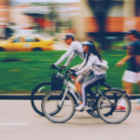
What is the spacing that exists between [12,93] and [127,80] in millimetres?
3110

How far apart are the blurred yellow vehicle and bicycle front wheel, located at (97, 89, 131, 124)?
1015 cm

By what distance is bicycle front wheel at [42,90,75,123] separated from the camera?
5023 mm

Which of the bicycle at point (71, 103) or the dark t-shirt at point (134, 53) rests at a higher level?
the dark t-shirt at point (134, 53)

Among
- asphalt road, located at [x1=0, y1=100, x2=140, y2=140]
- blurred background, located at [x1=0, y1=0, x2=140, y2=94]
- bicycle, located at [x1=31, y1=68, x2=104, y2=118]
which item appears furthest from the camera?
blurred background, located at [x1=0, y1=0, x2=140, y2=94]

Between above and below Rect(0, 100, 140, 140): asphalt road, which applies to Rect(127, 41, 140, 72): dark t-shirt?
above

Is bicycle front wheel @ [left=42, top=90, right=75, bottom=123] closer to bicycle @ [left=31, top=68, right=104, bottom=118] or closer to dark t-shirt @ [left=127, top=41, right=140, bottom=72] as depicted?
bicycle @ [left=31, top=68, right=104, bottom=118]

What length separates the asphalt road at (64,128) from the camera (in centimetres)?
434

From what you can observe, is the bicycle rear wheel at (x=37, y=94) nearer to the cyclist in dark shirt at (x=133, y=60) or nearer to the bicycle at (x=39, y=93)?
the bicycle at (x=39, y=93)

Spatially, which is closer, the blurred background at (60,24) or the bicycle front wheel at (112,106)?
the bicycle front wheel at (112,106)

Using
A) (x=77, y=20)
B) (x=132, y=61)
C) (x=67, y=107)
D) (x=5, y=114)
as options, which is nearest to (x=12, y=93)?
(x=5, y=114)

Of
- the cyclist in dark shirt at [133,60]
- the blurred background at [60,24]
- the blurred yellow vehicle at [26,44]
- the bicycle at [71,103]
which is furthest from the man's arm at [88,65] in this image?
the blurred yellow vehicle at [26,44]

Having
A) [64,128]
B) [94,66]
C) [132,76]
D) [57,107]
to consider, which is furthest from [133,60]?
[64,128]

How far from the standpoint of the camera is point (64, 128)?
478 cm

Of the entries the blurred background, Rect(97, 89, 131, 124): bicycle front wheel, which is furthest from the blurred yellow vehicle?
Rect(97, 89, 131, 124): bicycle front wheel
